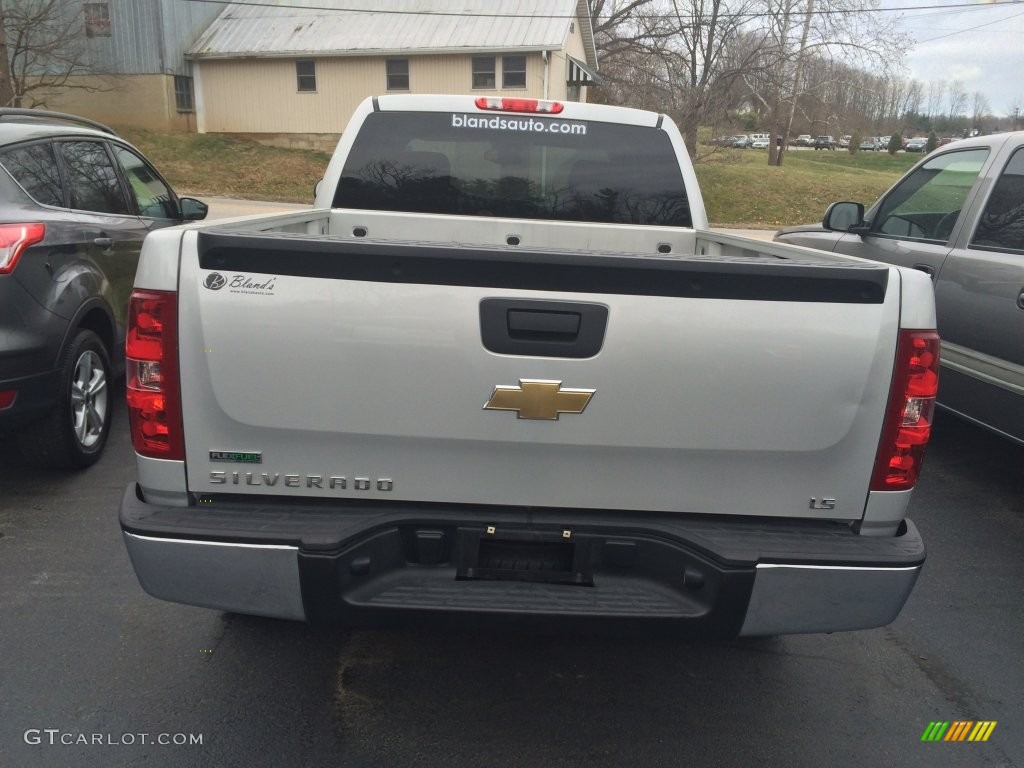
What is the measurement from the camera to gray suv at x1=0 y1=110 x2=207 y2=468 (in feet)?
13.5

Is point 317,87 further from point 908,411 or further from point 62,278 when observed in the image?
point 908,411

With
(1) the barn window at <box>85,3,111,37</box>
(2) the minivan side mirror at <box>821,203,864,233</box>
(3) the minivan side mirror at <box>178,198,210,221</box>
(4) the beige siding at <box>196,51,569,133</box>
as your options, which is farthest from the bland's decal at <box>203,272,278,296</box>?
A: (1) the barn window at <box>85,3,111,37</box>

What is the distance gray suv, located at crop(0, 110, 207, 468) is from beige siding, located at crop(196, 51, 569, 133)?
2355cm

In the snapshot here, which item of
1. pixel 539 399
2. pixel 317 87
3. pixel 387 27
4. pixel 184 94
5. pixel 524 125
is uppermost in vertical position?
pixel 387 27

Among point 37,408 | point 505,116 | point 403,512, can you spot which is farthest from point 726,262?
point 37,408

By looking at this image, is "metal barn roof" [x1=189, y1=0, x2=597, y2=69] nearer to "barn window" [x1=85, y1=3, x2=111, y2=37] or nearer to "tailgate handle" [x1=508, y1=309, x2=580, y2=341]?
"barn window" [x1=85, y1=3, x2=111, y2=37]

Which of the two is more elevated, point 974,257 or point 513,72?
point 513,72

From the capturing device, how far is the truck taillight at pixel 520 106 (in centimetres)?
443

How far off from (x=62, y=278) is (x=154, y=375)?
2.62 metres

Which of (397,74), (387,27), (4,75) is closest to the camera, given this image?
(4,75)

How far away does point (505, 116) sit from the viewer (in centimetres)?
445

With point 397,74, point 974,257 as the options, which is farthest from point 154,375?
point 397,74

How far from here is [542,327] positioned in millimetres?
2268

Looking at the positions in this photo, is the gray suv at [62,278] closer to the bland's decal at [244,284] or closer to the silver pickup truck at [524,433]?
the silver pickup truck at [524,433]
